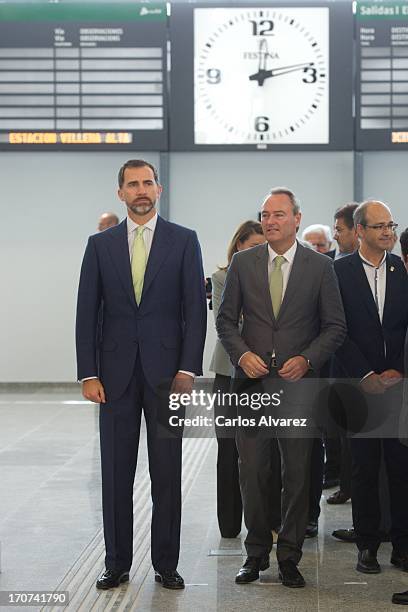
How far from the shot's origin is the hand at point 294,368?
4270 mm

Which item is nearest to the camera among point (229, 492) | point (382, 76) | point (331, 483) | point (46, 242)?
point (229, 492)

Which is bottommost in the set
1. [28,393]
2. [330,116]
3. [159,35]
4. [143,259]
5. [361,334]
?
[28,393]

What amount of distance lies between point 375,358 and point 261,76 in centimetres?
495

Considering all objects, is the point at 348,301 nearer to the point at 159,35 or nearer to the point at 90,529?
the point at 90,529

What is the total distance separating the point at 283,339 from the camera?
434 centimetres

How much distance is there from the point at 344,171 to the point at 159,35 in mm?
2168

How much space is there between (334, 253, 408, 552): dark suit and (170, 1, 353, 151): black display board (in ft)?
15.4

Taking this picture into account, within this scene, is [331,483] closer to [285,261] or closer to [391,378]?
[391,378]

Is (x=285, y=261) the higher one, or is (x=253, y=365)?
(x=285, y=261)

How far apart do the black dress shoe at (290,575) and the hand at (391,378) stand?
33.2 inches

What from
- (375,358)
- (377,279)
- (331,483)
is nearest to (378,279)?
(377,279)

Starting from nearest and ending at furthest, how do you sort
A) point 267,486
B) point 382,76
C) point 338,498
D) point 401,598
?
point 401,598 < point 267,486 < point 338,498 < point 382,76

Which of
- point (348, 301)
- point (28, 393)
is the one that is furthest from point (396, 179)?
point (348, 301)

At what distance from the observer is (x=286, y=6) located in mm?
9000
